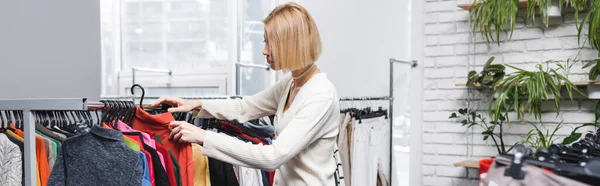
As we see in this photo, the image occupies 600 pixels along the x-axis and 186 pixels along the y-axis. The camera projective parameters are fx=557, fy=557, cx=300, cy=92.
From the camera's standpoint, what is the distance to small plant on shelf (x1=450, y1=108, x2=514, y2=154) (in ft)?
9.99

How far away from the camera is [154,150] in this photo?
57.5 inches

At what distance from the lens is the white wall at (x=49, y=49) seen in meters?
1.99

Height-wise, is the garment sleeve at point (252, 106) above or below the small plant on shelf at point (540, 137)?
above

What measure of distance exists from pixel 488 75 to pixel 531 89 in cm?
27

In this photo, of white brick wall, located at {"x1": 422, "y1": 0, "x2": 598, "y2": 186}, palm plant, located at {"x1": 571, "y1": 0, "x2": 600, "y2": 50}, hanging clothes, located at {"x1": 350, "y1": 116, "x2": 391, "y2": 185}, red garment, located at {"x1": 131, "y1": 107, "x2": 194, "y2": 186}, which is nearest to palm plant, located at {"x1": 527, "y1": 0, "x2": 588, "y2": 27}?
palm plant, located at {"x1": 571, "y1": 0, "x2": 600, "y2": 50}

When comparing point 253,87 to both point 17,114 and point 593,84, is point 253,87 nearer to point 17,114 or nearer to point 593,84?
point 593,84

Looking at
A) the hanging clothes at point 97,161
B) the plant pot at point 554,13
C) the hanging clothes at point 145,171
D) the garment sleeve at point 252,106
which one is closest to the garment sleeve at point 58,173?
the hanging clothes at point 97,161

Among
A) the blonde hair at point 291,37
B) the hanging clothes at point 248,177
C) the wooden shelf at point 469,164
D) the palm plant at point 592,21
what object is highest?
the palm plant at point 592,21

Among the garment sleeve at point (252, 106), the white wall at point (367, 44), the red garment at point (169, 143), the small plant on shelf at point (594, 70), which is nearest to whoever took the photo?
the red garment at point (169, 143)

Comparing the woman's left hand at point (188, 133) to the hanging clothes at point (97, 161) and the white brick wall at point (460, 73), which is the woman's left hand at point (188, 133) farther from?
the white brick wall at point (460, 73)

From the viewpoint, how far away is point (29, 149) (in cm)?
127

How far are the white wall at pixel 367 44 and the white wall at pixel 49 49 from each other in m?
1.67

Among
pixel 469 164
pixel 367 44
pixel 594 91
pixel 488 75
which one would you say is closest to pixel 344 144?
pixel 469 164

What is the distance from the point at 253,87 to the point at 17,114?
8.62 ft
